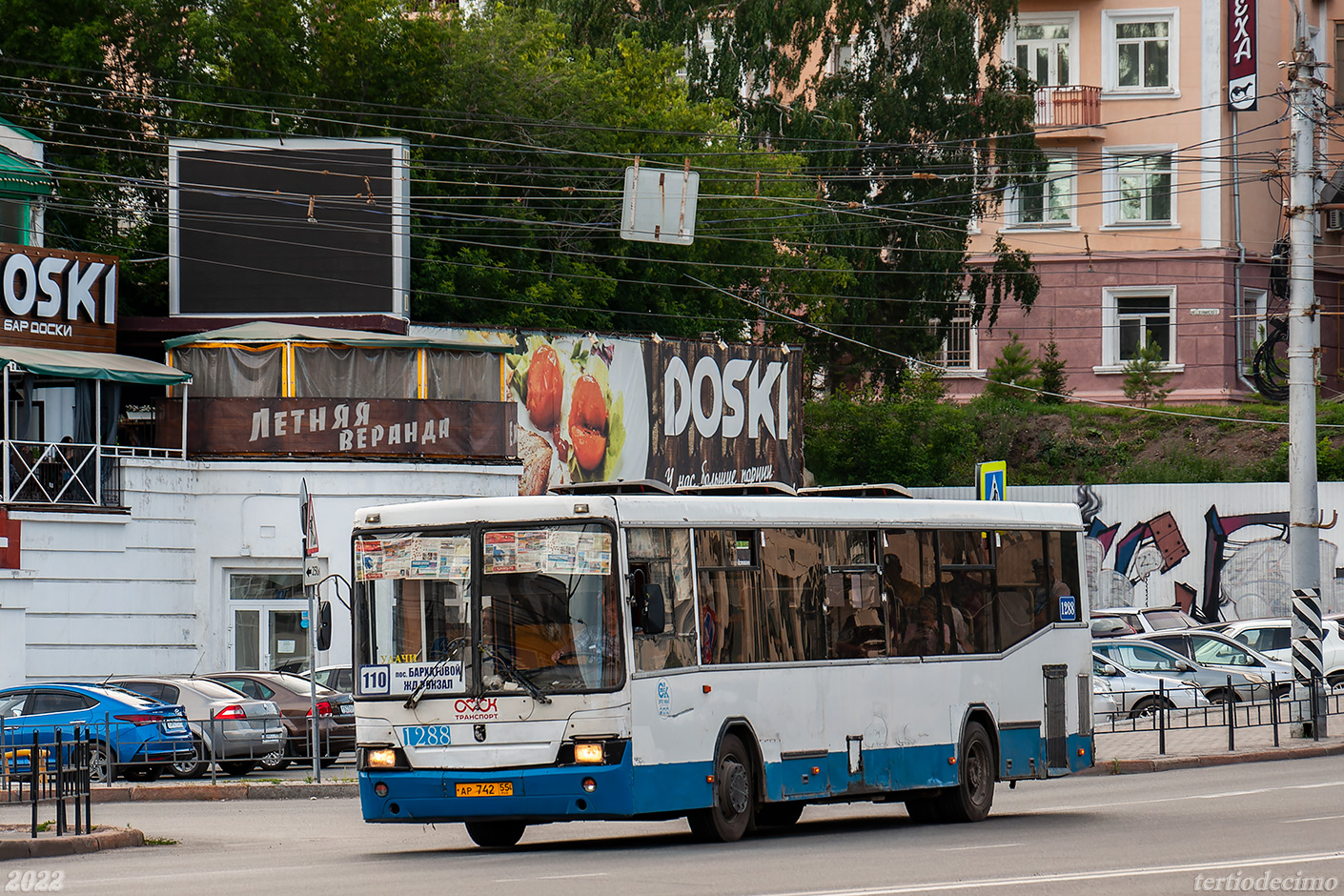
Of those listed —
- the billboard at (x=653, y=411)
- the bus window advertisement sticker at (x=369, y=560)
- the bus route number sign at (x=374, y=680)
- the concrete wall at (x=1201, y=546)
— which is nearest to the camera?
the bus route number sign at (x=374, y=680)

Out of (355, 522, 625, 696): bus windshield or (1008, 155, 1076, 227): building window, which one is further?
(1008, 155, 1076, 227): building window

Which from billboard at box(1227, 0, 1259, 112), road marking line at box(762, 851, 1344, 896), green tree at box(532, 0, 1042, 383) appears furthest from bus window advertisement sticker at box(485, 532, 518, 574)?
billboard at box(1227, 0, 1259, 112)

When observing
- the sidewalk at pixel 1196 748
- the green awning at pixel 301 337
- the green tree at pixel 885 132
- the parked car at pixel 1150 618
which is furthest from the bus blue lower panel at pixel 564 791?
the green tree at pixel 885 132

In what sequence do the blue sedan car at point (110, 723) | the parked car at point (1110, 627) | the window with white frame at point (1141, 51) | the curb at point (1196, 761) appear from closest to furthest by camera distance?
1. the curb at point (1196, 761)
2. the blue sedan car at point (110, 723)
3. the parked car at point (1110, 627)
4. the window with white frame at point (1141, 51)

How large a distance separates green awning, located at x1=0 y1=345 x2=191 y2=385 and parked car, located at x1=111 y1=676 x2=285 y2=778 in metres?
7.76

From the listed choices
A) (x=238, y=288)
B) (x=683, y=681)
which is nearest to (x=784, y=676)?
(x=683, y=681)

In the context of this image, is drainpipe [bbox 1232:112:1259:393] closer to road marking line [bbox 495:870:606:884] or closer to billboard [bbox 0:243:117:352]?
billboard [bbox 0:243:117:352]

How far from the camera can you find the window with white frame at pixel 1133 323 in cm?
5659

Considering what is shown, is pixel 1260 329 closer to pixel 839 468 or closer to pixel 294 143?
pixel 839 468

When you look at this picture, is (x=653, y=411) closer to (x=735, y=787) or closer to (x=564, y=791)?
(x=735, y=787)

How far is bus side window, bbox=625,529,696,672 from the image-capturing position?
15.4 metres

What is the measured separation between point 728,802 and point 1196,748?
45.4 feet

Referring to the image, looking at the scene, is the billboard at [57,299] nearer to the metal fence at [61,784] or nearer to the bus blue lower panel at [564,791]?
the metal fence at [61,784]

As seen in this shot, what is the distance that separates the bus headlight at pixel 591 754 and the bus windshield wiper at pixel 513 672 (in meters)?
0.49
